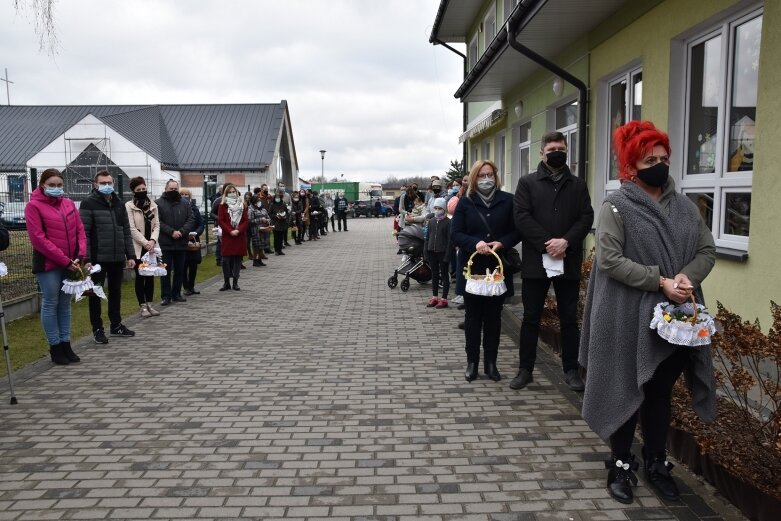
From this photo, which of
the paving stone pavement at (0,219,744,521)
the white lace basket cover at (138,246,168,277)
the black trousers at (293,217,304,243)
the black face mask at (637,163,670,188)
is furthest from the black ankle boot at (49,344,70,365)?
the black trousers at (293,217,304,243)

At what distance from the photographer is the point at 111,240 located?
25.8 feet

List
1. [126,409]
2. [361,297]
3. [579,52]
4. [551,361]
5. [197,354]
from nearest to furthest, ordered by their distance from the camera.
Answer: [126,409] → [551,361] → [197,354] → [579,52] → [361,297]

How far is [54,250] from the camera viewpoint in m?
6.75

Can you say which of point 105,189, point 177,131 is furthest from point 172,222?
point 177,131

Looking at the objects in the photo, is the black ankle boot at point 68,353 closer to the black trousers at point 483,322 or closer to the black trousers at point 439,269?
the black trousers at point 483,322

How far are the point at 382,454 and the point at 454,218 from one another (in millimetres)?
2436

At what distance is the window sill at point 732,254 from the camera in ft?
Answer: 19.7

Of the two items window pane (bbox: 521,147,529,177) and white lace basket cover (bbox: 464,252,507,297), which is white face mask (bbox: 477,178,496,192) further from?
window pane (bbox: 521,147,529,177)

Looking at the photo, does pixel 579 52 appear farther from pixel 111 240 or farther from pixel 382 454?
pixel 382 454

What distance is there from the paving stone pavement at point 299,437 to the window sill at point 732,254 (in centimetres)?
186

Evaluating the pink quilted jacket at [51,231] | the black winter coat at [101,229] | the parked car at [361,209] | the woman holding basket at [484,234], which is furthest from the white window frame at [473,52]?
the parked car at [361,209]

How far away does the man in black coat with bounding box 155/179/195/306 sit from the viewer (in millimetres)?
10734

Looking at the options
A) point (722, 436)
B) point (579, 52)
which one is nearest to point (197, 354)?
point (722, 436)

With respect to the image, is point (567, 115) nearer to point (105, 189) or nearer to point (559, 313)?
point (559, 313)
